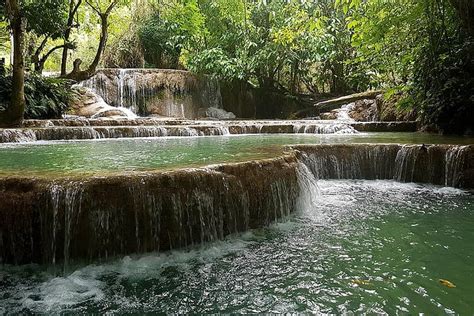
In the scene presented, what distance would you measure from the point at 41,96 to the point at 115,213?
9.01 m

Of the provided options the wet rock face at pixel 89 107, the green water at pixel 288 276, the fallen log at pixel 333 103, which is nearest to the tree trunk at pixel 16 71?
the wet rock face at pixel 89 107

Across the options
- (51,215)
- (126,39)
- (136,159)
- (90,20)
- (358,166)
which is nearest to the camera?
(51,215)

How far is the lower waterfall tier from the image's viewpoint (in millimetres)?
3373

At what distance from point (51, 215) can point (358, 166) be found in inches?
215

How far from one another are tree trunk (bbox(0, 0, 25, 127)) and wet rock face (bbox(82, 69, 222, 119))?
22.4ft

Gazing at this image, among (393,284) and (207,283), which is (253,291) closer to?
(207,283)

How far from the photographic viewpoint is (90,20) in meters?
16.2

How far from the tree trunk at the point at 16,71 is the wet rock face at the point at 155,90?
6.83 meters

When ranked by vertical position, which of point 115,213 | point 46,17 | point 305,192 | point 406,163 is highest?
point 46,17

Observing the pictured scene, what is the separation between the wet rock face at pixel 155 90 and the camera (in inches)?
620

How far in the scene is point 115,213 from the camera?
140 inches

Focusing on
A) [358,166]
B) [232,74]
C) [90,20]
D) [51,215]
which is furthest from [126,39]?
[51,215]

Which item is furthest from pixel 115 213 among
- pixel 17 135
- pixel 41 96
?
pixel 41 96

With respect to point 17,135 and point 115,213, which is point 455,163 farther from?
point 17,135
